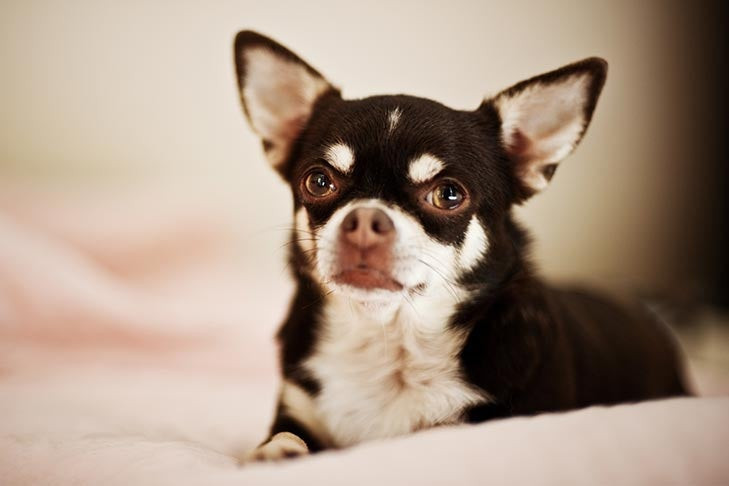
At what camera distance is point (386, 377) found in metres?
1.46

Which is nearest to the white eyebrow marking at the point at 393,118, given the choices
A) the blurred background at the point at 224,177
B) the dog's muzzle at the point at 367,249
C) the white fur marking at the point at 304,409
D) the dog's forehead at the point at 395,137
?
the dog's forehead at the point at 395,137

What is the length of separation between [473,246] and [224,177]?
2017 mm

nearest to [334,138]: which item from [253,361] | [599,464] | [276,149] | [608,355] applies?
[276,149]

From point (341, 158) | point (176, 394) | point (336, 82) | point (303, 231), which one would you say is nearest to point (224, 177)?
point (336, 82)

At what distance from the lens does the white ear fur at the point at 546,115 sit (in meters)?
1.42

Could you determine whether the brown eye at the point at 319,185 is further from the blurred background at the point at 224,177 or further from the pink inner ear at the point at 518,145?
the pink inner ear at the point at 518,145

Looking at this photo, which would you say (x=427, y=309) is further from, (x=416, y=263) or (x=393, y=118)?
(x=393, y=118)

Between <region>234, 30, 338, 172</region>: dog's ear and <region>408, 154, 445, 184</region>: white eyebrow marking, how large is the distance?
447mm

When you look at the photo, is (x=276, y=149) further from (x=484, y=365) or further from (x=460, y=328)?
(x=484, y=365)

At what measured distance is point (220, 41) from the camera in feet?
9.29

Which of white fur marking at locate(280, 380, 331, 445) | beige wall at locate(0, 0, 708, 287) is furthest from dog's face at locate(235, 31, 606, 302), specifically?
beige wall at locate(0, 0, 708, 287)

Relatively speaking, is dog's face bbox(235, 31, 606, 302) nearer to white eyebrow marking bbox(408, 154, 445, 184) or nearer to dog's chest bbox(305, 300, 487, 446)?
white eyebrow marking bbox(408, 154, 445, 184)

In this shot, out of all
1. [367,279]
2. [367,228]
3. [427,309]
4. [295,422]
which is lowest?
[295,422]

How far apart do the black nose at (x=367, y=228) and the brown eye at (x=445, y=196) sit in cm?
19
